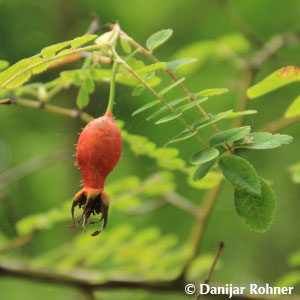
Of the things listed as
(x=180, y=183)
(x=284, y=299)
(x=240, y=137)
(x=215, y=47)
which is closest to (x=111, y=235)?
(x=284, y=299)

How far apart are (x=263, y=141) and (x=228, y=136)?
0.34 ft

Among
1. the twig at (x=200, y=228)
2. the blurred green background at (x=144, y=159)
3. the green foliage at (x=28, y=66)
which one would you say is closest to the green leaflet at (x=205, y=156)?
the green foliage at (x=28, y=66)

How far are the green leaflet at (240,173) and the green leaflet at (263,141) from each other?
0.18 feet

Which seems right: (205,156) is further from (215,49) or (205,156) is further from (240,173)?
(215,49)

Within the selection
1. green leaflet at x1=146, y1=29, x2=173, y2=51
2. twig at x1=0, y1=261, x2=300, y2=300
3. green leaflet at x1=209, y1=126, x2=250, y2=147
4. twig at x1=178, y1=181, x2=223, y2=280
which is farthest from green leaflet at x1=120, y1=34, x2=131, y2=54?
twig at x1=0, y1=261, x2=300, y2=300

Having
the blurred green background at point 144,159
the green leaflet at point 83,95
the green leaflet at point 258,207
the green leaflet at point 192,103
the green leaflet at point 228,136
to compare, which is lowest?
the green leaflet at point 258,207

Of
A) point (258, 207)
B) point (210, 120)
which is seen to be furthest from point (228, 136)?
point (258, 207)

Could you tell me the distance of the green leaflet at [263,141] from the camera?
4.19 feet

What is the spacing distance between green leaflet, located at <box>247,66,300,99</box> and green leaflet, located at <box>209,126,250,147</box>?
1.09ft

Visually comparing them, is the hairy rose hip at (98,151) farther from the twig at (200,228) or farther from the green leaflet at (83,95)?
the twig at (200,228)

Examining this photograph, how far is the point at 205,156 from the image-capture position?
136 cm

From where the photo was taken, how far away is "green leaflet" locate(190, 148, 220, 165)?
133 cm

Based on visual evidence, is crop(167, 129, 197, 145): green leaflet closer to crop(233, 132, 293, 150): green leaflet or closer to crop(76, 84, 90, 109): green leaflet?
crop(233, 132, 293, 150): green leaflet

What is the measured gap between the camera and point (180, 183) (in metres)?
6.27
